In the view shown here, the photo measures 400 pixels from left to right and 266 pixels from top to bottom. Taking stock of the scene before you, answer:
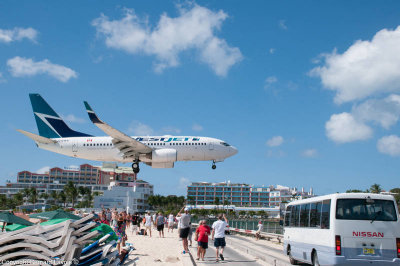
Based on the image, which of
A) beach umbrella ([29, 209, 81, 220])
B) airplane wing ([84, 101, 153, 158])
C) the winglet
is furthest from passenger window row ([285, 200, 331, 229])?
the winglet

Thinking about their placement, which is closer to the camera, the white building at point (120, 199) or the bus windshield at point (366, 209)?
the bus windshield at point (366, 209)

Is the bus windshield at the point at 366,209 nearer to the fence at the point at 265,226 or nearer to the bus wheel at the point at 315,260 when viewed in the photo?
the bus wheel at the point at 315,260

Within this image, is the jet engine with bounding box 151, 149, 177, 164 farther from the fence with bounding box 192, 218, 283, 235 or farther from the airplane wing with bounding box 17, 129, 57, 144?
the airplane wing with bounding box 17, 129, 57, 144

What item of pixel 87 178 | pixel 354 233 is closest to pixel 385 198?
pixel 354 233

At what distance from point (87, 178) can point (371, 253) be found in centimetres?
17661

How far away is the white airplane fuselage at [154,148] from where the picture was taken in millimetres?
36594

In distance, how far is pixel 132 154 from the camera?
122ft

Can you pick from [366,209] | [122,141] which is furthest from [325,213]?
[122,141]

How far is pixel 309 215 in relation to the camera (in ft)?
41.0

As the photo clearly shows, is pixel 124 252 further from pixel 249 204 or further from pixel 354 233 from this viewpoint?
pixel 249 204

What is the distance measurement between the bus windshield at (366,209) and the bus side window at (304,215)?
2.46 metres

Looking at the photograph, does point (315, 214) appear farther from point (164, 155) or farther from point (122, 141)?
point (122, 141)

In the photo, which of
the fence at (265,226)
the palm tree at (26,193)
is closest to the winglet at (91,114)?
the fence at (265,226)

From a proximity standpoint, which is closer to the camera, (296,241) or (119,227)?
(296,241)
